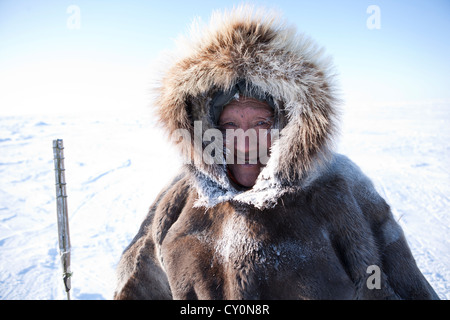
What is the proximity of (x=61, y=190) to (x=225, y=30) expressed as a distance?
1.72 meters

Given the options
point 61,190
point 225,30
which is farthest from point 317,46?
point 61,190

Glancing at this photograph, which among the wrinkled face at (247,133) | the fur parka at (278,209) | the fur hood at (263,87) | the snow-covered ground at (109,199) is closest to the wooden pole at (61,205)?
the snow-covered ground at (109,199)

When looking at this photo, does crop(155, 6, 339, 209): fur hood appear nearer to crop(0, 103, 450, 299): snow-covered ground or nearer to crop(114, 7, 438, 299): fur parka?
crop(114, 7, 438, 299): fur parka

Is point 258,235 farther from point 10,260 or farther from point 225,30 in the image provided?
point 10,260

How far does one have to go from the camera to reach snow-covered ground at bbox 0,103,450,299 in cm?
295

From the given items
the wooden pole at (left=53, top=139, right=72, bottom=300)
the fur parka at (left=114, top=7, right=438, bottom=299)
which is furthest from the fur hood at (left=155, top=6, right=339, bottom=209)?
the wooden pole at (left=53, top=139, right=72, bottom=300)

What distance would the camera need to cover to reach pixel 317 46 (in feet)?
3.66

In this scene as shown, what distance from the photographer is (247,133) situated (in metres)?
1.26

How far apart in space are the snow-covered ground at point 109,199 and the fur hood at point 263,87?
15 centimetres

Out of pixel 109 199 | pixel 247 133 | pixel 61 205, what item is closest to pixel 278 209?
pixel 247 133

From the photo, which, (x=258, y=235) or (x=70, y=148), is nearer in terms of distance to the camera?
(x=258, y=235)

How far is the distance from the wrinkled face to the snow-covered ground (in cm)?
32

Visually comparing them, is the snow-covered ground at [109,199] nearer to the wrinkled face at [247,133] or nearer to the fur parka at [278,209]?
the fur parka at [278,209]
